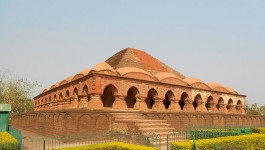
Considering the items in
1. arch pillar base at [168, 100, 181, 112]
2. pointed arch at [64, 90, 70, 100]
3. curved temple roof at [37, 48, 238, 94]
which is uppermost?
curved temple roof at [37, 48, 238, 94]

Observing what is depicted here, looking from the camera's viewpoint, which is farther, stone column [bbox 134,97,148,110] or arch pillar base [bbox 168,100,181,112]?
arch pillar base [bbox 168,100,181,112]

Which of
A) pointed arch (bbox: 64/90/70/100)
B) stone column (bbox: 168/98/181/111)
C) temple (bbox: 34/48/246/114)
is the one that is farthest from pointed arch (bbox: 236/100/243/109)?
pointed arch (bbox: 64/90/70/100)

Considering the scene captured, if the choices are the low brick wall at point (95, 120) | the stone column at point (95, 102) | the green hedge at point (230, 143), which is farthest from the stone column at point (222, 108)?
the green hedge at point (230, 143)

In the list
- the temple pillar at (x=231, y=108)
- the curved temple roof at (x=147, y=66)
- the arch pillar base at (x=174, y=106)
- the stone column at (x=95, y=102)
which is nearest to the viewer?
the stone column at (x=95, y=102)

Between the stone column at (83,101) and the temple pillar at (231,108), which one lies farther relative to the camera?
the temple pillar at (231,108)

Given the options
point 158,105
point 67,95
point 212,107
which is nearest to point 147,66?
point 158,105

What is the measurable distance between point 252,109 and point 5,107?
5126 centimetres

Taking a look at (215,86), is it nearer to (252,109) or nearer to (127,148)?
(127,148)

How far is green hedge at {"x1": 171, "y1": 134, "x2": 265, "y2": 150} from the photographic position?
8445 millimetres

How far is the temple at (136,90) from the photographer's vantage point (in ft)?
59.8

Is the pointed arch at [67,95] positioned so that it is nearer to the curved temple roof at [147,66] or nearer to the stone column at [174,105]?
the curved temple roof at [147,66]

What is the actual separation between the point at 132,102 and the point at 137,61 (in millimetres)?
5420

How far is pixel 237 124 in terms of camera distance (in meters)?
25.2

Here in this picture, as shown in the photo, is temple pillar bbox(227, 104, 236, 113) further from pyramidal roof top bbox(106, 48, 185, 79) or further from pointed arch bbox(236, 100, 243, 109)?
pyramidal roof top bbox(106, 48, 185, 79)
